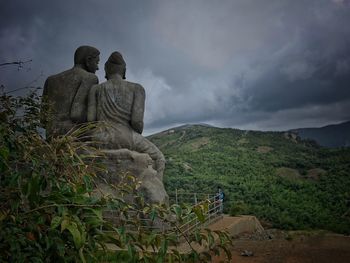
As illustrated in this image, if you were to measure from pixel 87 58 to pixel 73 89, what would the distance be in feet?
2.49

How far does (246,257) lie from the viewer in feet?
22.4

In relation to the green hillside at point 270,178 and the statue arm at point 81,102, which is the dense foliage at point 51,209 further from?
the green hillside at point 270,178

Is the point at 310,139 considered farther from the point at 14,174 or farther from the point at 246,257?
the point at 14,174

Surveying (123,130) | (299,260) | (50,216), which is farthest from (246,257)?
(50,216)

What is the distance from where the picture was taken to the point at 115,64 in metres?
8.06

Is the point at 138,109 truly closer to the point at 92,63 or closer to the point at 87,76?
the point at 87,76

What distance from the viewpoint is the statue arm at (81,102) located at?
7.81 m

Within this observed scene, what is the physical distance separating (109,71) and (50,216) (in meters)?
6.30

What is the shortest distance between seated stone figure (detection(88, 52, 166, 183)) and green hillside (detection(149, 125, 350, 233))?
6579 mm

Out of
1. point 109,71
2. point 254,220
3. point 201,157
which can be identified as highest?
point 109,71

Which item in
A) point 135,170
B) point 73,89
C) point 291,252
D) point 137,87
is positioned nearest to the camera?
point 291,252

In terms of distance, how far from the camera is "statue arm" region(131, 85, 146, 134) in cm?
770

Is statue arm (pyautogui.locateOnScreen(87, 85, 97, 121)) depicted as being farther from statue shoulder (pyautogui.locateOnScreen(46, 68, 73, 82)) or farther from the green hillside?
the green hillside

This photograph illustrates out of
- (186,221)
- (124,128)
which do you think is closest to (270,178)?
(124,128)
